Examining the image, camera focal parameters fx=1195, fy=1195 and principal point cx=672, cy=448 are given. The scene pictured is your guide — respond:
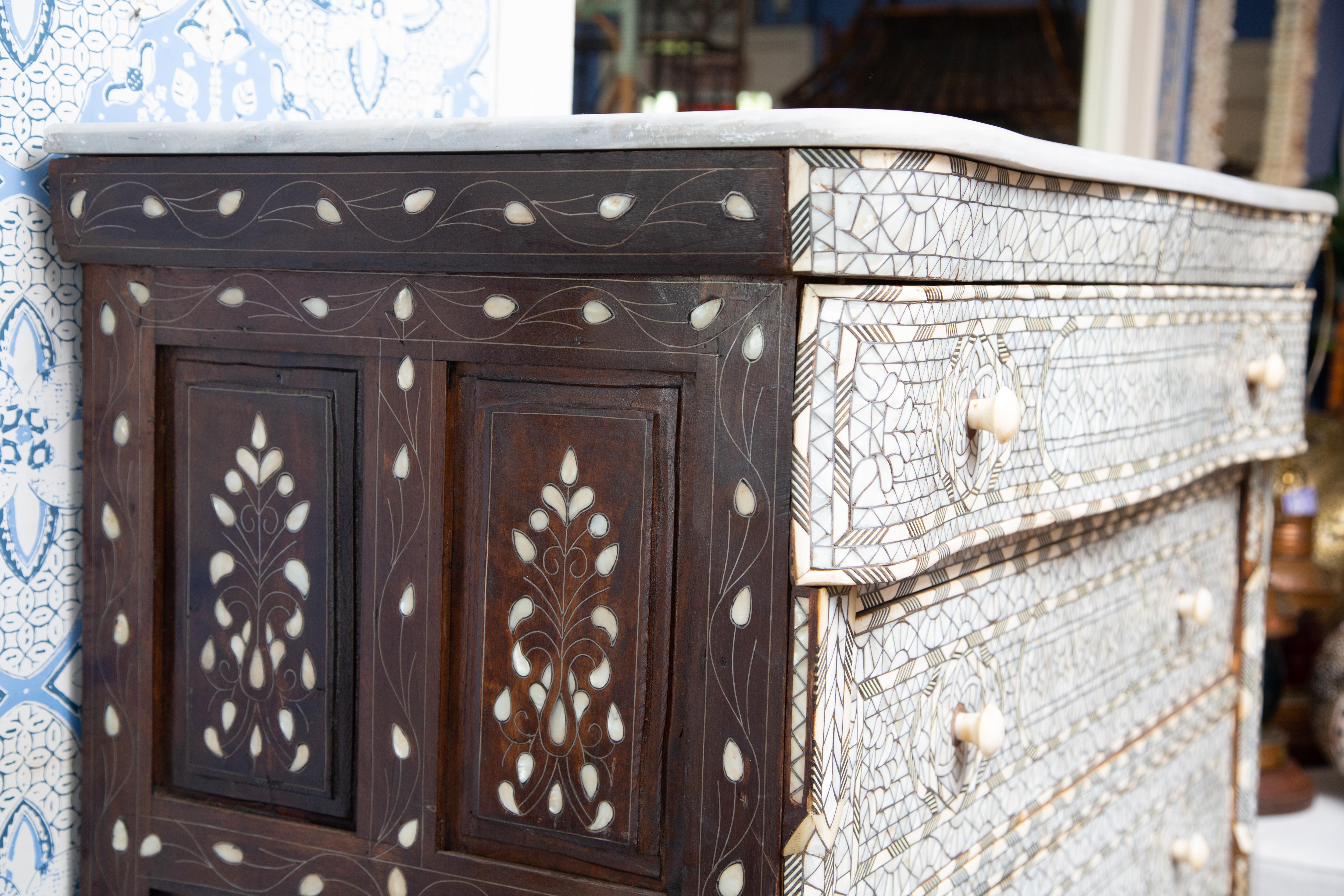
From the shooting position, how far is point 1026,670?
851 mm

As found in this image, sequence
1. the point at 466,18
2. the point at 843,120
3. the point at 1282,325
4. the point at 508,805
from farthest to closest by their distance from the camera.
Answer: the point at 1282,325, the point at 466,18, the point at 508,805, the point at 843,120

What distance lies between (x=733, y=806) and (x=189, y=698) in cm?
37

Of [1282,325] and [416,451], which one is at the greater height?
[1282,325]

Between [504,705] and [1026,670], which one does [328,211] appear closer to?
[504,705]

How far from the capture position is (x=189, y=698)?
76cm

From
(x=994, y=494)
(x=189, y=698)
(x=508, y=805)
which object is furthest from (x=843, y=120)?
(x=189, y=698)

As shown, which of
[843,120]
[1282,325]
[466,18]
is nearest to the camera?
[843,120]

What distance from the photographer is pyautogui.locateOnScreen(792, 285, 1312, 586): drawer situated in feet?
1.89

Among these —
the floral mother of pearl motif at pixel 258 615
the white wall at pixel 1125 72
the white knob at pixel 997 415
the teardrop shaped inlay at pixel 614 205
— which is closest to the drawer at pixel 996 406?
the white knob at pixel 997 415

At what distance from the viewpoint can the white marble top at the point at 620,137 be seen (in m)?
0.55

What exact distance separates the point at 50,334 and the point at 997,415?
0.61 metres

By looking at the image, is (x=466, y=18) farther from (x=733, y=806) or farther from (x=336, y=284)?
(x=733, y=806)

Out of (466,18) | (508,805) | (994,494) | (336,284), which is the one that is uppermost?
(466,18)

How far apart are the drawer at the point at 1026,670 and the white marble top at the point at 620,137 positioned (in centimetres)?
25
